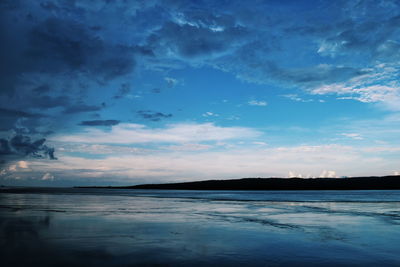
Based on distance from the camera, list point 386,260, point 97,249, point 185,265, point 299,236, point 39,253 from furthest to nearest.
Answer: point 299,236 < point 97,249 < point 39,253 < point 386,260 < point 185,265

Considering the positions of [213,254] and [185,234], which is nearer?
[213,254]

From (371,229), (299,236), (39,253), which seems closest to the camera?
(39,253)

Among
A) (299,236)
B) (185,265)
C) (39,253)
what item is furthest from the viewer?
(299,236)

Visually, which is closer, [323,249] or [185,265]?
[185,265]

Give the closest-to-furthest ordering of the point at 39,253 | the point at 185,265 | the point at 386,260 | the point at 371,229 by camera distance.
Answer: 1. the point at 185,265
2. the point at 386,260
3. the point at 39,253
4. the point at 371,229

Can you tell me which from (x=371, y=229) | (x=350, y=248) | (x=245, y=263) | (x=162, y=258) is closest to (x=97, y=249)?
(x=162, y=258)

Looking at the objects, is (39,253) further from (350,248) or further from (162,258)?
(350,248)

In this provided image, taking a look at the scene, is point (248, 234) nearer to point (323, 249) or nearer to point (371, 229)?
point (323, 249)

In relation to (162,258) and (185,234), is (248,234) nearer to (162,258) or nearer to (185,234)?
(185,234)

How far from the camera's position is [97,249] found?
381 inches

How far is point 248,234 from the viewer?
42.1 ft

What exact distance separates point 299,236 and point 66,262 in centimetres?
835

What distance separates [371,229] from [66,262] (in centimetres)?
1260

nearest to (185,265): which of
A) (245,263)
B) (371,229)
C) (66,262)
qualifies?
(245,263)
